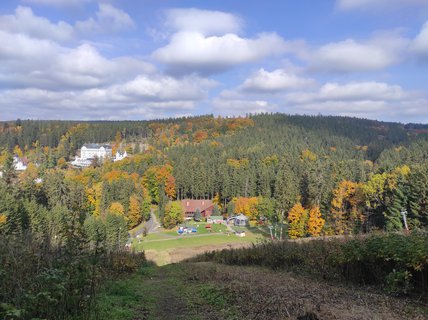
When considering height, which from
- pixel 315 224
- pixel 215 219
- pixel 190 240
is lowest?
pixel 215 219

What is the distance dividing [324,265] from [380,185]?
51.2 meters

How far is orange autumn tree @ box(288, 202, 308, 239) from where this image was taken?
55.9 meters

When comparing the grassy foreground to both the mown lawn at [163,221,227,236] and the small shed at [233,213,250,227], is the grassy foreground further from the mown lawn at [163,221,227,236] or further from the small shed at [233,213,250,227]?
the small shed at [233,213,250,227]

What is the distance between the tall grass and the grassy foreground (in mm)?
482

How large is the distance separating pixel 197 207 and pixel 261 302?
82.2 meters

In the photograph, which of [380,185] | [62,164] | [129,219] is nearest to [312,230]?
[380,185]

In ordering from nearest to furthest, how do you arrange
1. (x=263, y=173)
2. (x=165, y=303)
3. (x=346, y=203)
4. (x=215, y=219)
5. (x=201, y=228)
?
(x=165, y=303) < (x=346, y=203) < (x=201, y=228) < (x=215, y=219) < (x=263, y=173)

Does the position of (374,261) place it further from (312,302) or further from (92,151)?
(92,151)

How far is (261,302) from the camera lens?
266 inches

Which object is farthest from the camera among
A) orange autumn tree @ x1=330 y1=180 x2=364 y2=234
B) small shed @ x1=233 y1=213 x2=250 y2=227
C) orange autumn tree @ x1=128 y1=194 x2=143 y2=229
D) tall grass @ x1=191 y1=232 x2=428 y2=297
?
orange autumn tree @ x1=128 y1=194 x2=143 y2=229

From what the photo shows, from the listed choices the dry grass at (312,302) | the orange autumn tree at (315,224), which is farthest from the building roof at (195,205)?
the dry grass at (312,302)

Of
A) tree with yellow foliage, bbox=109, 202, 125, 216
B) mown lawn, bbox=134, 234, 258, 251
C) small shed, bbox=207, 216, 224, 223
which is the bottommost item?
small shed, bbox=207, 216, 224, 223

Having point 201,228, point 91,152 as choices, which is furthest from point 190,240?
point 91,152

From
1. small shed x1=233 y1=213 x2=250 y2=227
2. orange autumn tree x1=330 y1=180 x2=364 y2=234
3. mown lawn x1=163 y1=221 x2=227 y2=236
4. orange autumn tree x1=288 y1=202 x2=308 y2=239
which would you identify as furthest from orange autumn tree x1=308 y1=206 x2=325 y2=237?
small shed x1=233 y1=213 x2=250 y2=227
